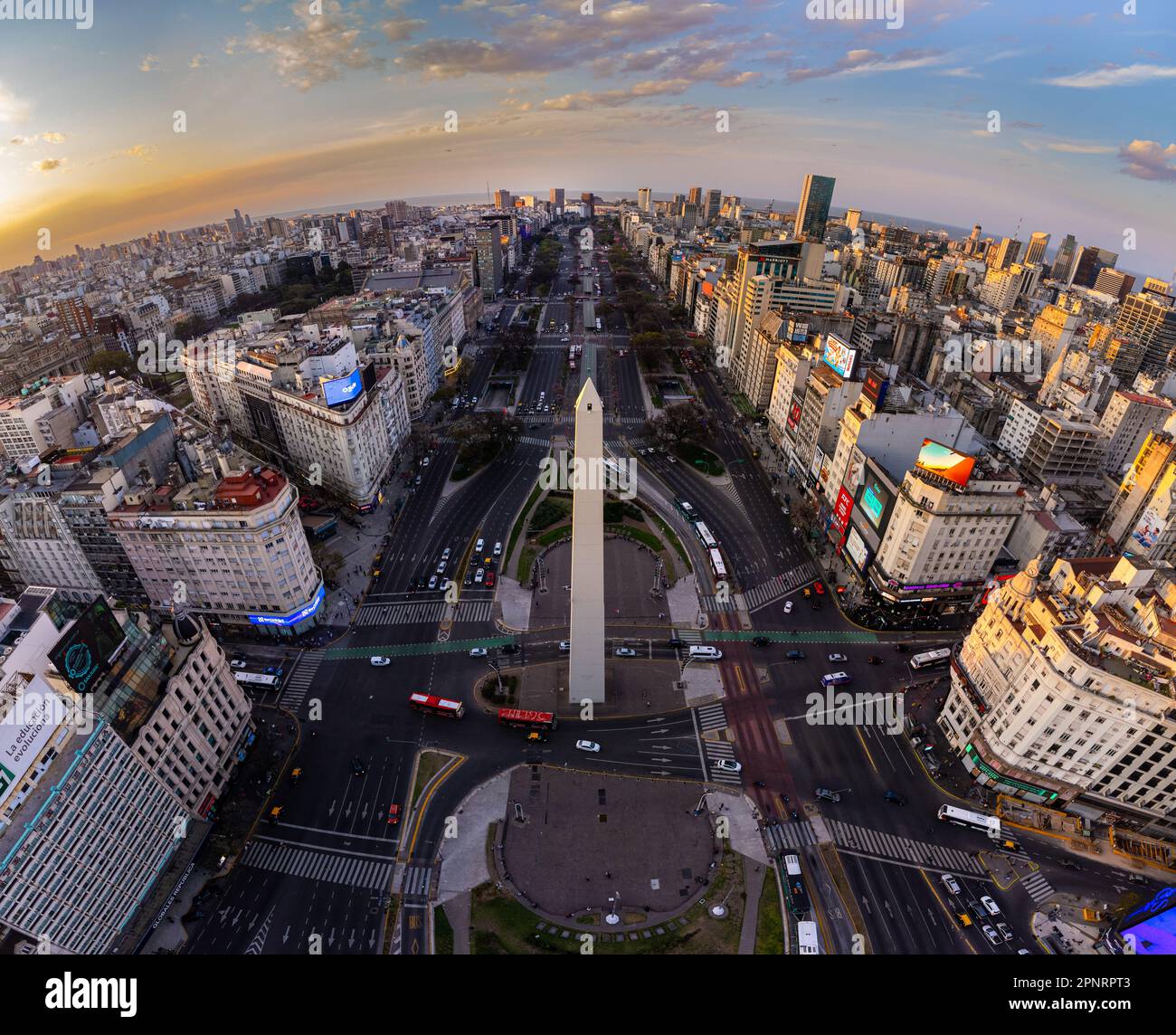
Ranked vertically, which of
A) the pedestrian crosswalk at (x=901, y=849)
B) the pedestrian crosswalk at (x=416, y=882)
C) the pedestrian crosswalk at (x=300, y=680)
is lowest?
the pedestrian crosswalk at (x=901, y=849)

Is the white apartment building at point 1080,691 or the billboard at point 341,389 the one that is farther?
the billboard at point 341,389

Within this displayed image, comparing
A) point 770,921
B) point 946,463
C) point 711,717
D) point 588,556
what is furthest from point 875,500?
point 770,921

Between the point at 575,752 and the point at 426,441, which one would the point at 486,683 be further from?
the point at 426,441

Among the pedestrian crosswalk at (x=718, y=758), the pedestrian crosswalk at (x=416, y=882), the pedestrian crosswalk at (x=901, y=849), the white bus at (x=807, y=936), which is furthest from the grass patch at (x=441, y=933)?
the pedestrian crosswalk at (x=901, y=849)

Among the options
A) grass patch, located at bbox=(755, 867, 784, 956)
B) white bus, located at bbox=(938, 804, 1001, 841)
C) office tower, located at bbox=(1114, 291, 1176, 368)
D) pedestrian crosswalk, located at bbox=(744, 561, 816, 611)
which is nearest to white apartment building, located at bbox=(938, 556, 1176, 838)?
white bus, located at bbox=(938, 804, 1001, 841)

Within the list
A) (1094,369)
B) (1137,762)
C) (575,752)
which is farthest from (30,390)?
(1094,369)

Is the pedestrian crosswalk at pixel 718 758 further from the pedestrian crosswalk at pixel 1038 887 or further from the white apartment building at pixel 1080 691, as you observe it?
the pedestrian crosswalk at pixel 1038 887

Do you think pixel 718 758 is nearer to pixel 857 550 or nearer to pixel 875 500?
pixel 857 550
